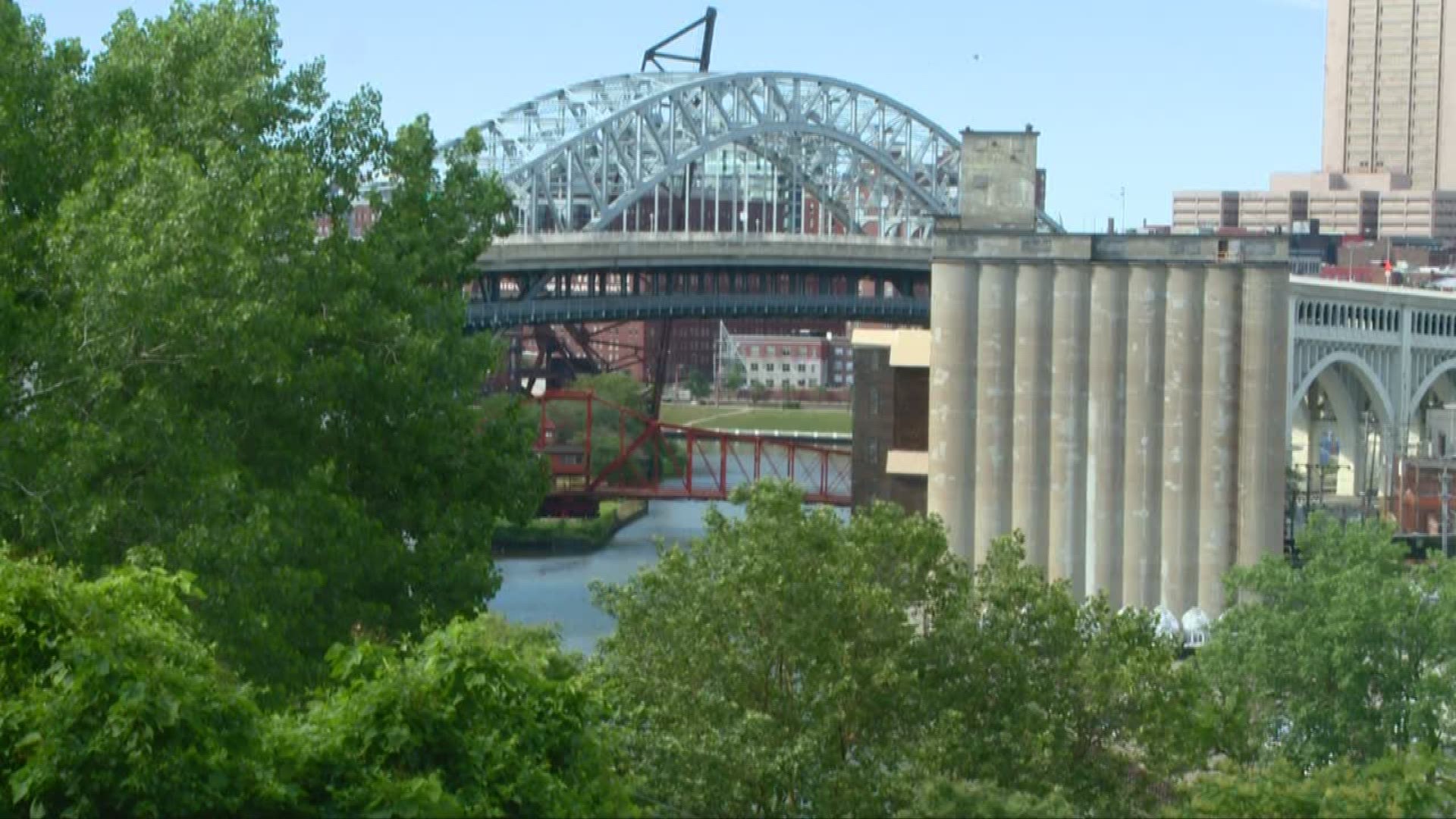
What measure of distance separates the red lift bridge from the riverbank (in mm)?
503

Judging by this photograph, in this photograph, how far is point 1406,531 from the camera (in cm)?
6216

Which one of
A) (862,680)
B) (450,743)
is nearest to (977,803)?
(862,680)

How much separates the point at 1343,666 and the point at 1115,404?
20203 millimetres

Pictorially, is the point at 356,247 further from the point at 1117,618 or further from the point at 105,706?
the point at 105,706


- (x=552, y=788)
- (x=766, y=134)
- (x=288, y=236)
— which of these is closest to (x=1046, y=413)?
(x=288, y=236)

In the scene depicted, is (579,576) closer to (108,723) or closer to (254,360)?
(254,360)

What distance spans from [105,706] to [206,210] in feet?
20.5

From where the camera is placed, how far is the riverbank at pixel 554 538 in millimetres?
68938

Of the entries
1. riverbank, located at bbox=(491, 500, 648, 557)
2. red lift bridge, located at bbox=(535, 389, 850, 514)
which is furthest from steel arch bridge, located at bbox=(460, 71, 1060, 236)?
riverbank, located at bbox=(491, 500, 648, 557)

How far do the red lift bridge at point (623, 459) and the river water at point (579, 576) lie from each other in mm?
1326

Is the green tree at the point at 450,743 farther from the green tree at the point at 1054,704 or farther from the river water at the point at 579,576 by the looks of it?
the river water at the point at 579,576

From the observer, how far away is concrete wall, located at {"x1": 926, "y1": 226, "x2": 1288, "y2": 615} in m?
46.6

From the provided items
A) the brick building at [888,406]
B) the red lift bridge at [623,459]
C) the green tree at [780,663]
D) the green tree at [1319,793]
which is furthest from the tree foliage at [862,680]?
the red lift bridge at [623,459]

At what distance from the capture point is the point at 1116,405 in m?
47.4
